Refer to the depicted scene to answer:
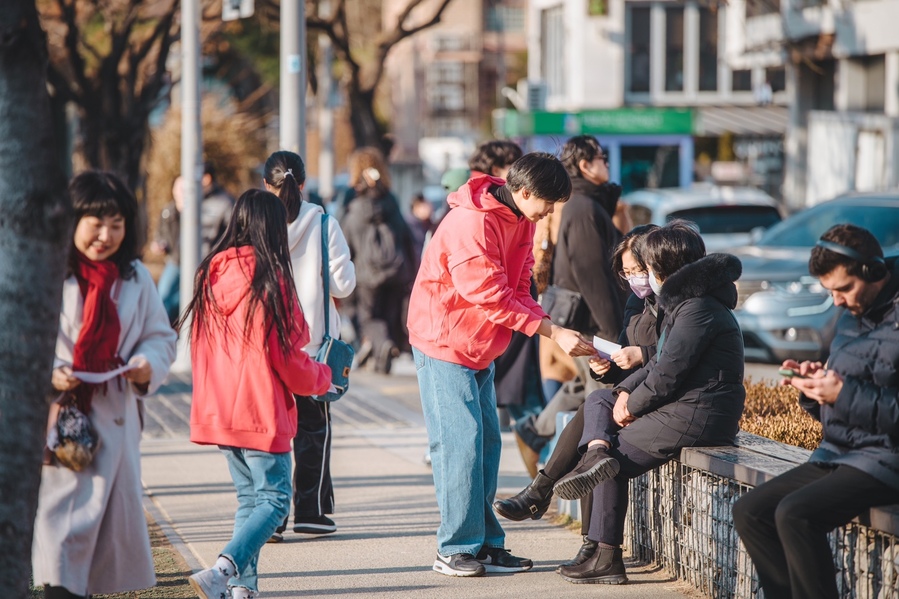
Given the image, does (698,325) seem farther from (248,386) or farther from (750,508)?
(248,386)

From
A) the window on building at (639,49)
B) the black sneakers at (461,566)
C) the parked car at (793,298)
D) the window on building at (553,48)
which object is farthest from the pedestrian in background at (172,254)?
the window on building at (553,48)

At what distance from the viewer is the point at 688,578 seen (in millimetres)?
5535

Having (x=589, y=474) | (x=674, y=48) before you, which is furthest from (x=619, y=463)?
(x=674, y=48)

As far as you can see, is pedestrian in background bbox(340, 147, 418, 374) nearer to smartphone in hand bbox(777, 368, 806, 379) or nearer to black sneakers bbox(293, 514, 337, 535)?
black sneakers bbox(293, 514, 337, 535)

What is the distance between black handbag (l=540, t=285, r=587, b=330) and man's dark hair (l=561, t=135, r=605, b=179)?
64 centimetres

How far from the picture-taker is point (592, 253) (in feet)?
22.9

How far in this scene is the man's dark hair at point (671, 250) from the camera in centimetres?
536

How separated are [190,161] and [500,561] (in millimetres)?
7840

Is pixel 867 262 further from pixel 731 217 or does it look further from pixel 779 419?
pixel 731 217

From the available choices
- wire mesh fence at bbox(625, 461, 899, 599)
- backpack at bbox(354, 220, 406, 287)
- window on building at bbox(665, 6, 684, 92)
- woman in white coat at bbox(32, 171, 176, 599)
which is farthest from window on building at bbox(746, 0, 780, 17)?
woman in white coat at bbox(32, 171, 176, 599)

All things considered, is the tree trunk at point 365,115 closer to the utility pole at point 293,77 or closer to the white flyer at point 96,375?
the utility pole at point 293,77

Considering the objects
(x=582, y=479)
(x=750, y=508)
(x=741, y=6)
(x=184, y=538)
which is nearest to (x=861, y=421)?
(x=750, y=508)

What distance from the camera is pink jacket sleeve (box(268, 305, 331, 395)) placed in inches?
194

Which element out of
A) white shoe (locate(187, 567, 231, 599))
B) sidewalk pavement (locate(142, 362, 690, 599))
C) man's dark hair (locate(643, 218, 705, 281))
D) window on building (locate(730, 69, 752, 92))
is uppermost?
window on building (locate(730, 69, 752, 92))
